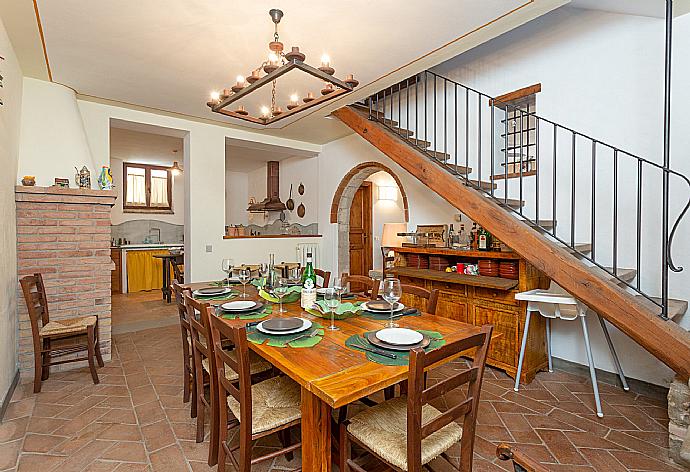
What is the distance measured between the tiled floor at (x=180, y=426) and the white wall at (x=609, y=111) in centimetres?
69

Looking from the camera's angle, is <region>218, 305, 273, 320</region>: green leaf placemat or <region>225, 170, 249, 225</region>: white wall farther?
<region>225, 170, 249, 225</region>: white wall

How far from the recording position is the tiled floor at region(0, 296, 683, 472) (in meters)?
2.03

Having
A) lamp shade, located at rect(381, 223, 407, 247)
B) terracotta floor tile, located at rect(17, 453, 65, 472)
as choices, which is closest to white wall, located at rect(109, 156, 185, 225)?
lamp shade, located at rect(381, 223, 407, 247)

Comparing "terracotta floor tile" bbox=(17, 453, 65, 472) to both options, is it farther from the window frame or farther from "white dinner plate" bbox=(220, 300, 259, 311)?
the window frame

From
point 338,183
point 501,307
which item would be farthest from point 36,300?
point 338,183

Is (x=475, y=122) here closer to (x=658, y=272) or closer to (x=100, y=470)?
(x=658, y=272)

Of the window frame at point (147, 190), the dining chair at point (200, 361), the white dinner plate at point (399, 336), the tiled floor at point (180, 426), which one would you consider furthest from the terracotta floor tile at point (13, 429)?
the window frame at point (147, 190)

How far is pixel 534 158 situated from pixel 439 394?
10.7 ft

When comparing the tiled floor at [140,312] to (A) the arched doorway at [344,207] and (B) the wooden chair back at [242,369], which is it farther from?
(B) the wooden chair back at [242,369]

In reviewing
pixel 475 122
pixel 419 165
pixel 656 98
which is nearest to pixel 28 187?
pixel 419 165

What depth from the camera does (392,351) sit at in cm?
160

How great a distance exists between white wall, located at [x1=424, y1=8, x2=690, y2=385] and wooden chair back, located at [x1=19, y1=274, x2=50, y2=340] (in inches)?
177

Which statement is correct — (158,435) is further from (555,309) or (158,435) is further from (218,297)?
(555,309)

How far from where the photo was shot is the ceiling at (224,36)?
2447mm
